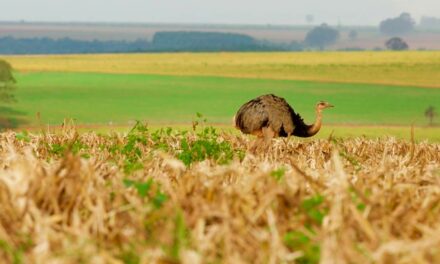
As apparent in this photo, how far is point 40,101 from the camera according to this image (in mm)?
87688

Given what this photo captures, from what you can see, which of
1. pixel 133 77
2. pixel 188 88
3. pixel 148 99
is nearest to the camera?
pixel 148 99

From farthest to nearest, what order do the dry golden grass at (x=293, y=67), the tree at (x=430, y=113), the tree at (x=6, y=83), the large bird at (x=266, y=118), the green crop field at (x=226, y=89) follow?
the dry golden grass at (x=293, y=67) < the tree at (x=6, y=83) < the green crop field at (x=226, y=89) < the tree at (x=430, y=113) < the large bird at (x=266, y=118)

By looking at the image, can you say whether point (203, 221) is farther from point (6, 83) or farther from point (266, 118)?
point (6, 83)

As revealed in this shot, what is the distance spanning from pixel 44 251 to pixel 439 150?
12.9 metres

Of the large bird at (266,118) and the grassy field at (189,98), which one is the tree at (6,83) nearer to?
the grassy field at (189,98)

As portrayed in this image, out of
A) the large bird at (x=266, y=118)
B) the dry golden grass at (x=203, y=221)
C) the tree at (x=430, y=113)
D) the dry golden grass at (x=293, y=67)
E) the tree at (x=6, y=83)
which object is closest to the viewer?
the dry golden grass at (x=203, y=221)

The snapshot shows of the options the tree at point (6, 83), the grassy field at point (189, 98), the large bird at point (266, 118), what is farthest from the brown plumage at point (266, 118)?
the tree at point (6, 83)

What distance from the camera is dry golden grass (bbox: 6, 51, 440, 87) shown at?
105 m

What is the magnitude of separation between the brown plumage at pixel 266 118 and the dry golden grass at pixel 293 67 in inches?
3035

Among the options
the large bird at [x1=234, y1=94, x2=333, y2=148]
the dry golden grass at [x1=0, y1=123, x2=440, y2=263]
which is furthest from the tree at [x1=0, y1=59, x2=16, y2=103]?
the dry golden grass at [x1=0, y1=123, x2=440, y2=263]

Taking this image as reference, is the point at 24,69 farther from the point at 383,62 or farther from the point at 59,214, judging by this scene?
the point at 59,214

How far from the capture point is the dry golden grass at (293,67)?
345 feet

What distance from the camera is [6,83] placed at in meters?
90.2

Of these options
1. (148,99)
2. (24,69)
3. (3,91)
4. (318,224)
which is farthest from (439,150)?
(24,69)
